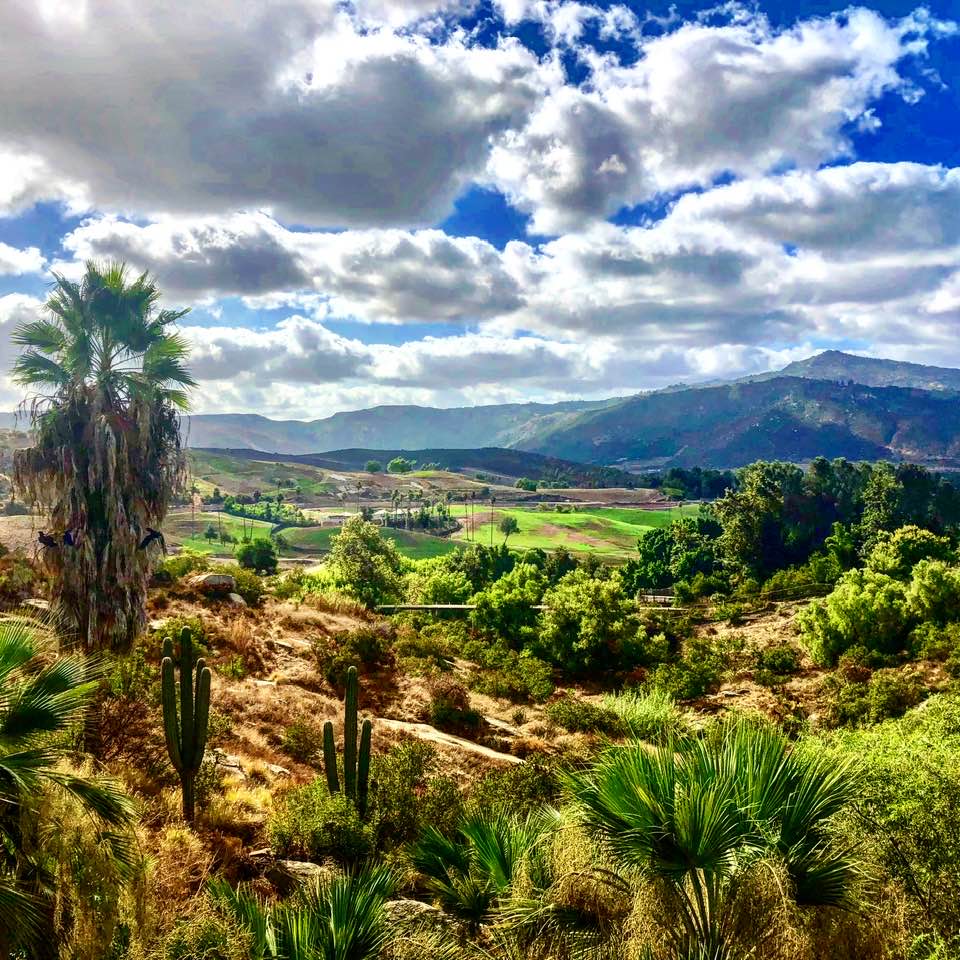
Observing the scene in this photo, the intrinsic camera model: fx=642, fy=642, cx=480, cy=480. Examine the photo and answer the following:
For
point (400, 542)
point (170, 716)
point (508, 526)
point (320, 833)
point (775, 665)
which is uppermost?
point (170, 716)

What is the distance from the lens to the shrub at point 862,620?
25922mm

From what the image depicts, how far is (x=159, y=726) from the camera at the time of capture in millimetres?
13000

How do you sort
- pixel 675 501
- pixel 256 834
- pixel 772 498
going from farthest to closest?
pixel 675 501
pixel 772 498
pixel 256 834

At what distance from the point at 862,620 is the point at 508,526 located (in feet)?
331

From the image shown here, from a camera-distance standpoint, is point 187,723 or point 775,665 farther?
point 775,665

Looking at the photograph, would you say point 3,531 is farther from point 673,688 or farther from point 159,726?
point 673,688

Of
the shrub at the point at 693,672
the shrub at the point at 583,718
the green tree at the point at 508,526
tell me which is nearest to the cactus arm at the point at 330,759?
the shrub at the point at 583,718

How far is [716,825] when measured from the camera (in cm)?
480

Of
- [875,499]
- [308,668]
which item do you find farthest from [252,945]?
[875,499]

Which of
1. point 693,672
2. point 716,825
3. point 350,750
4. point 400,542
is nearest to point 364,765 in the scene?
point 350,750

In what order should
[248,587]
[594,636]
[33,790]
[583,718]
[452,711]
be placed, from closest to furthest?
[33,790], [452,711], [583,718], [594,636], [248,587]

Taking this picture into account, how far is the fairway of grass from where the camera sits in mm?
107688

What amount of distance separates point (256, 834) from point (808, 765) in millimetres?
8410

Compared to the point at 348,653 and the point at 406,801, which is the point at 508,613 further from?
the point at 406,801
